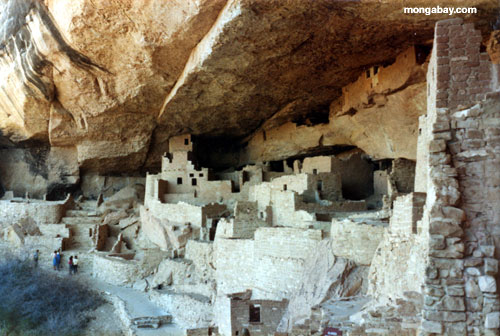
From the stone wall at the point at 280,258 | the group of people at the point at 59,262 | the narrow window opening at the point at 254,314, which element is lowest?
the narrow window opening at the point at 254,314

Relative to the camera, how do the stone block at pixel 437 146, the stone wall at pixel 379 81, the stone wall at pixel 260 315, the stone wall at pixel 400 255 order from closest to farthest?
the stone block at pixel 437 146, the stone wall at pixel 400 255, the stone wall at pixel 260 315, the stone wall at pixel 379 81

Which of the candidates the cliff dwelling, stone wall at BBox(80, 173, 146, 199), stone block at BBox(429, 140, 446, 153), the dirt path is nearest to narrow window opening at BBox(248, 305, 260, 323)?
the cliff dwelling

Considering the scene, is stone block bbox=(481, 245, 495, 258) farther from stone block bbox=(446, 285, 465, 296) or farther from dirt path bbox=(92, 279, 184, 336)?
dirt path bbox=(92, 279, 184, 336)

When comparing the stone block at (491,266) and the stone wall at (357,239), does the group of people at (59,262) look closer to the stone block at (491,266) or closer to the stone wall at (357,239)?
the stone wall at (357,239)

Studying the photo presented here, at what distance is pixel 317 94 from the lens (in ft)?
51.5

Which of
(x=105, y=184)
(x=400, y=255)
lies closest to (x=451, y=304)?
(x=400, y=255)

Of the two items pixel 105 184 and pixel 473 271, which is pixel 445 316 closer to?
pixel 473 271

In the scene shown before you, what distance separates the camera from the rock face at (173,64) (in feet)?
34.3

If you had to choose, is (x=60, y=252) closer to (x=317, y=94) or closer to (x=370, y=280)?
(x=317, y=94)

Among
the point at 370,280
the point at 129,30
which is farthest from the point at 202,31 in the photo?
the point at 370,280

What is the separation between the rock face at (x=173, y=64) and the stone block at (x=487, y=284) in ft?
22.9

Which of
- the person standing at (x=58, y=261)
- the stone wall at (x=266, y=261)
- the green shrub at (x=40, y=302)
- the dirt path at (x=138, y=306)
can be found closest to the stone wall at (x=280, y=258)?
the stone wall at (x=266, y=261)

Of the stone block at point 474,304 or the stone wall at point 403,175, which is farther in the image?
the stone wall at point 403,175

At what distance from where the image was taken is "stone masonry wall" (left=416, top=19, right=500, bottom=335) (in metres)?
3.54
